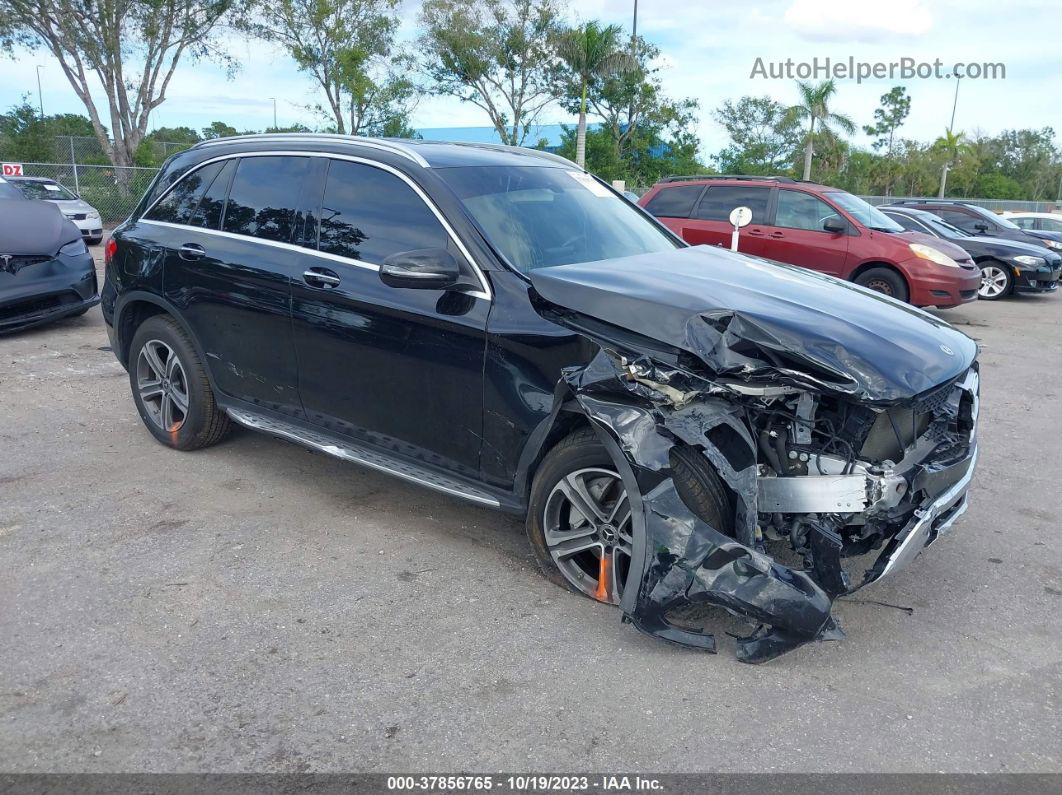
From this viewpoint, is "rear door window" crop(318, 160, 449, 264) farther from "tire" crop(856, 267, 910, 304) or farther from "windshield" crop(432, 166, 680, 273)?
"tire" crop(856, 267, 910, 304)

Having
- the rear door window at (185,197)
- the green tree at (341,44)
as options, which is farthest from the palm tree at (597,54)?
the rear door window at (185,197)

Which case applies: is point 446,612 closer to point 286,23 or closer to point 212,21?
point 212,21

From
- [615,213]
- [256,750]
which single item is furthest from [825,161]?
[256,750]

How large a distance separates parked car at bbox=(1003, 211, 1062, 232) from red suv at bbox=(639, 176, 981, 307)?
9874 millimetres

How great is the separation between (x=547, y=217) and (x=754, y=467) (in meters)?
1.78

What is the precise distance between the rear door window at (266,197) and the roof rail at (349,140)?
0.49ft

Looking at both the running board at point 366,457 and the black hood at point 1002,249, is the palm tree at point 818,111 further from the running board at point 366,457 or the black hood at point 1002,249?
the running board at point 366,457

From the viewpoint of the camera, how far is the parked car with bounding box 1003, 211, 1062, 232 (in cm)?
1989

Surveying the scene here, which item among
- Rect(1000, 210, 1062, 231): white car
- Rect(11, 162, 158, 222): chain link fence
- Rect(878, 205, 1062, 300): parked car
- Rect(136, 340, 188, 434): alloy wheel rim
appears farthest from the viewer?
Rect(11, 162, 158, 222): chain link fence

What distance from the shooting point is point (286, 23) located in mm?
31250

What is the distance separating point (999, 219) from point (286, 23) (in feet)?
81.1

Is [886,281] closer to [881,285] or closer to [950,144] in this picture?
[881,285]

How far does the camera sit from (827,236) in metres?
11.3

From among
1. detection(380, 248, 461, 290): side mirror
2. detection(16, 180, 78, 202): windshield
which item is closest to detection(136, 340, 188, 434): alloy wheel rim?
detection(380, 248, 461, 290): side mirror
